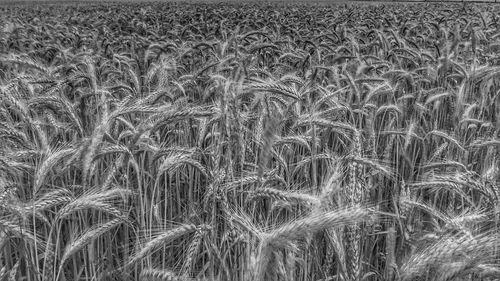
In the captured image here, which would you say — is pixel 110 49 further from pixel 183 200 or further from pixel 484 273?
pixel 484 273

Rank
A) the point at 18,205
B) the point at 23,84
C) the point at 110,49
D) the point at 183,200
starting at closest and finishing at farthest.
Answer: the point at 18,205 → the point at 183,200 → the point at 23,84 → the point at 110,49

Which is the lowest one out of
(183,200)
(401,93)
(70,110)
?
(183,200)

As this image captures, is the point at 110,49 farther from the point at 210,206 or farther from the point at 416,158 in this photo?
the point at 210,206

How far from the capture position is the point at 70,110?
3393mm

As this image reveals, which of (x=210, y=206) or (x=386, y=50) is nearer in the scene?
(x=210, y=206)

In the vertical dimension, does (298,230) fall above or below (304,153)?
above

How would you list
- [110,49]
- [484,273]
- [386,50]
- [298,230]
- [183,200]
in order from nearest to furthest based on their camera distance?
[298,230] < [484,273] < [183,200] < [386,50] < [110,49]

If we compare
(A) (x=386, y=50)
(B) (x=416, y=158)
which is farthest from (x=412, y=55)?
(B) (x=416, y=158)

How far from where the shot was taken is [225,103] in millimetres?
2838

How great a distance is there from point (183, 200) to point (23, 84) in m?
2.03

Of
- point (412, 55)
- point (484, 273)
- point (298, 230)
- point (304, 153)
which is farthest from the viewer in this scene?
point (412, 55)

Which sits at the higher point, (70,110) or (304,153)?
(70,110)

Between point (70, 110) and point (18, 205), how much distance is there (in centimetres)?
109

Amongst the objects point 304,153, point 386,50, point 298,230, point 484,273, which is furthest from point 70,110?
point 386,50
